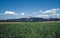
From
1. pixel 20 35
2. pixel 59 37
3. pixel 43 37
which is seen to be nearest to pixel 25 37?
pixel 20 35

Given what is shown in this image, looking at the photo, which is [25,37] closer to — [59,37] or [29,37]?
[29,37]

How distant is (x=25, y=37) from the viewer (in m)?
5.53

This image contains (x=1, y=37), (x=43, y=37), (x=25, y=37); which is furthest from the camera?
(x=43, y=37)

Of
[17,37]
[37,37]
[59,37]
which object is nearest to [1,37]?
[17,37]

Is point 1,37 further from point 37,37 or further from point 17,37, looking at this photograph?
point 37,37

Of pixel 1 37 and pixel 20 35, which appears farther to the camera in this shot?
pixel 20 35

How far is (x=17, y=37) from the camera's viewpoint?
→ 5762 mm

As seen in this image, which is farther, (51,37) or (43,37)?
(43,37)

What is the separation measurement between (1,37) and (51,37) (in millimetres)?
1763

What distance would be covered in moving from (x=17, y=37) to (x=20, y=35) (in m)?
0.15

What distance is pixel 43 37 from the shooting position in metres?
5.96

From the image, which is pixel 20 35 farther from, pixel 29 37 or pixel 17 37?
pixel 29 37

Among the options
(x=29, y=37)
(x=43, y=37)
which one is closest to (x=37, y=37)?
(x=43, y=37)

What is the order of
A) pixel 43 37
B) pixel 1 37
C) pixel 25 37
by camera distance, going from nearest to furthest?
1. pixel 1 37
2. pixel 25 37
3. pixel 43 37
